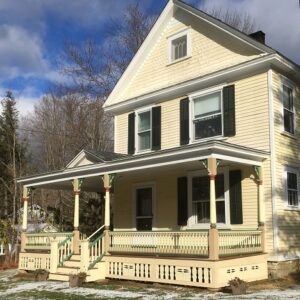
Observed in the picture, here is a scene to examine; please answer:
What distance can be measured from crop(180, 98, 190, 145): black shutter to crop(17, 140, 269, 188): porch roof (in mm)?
2525

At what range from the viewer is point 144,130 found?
60.5 feet

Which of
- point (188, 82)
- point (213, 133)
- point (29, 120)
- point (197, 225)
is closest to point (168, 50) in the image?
point (188, 82)

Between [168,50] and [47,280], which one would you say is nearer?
[47,280]

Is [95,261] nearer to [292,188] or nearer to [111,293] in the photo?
[111,293]

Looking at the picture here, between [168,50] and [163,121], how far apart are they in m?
2.77

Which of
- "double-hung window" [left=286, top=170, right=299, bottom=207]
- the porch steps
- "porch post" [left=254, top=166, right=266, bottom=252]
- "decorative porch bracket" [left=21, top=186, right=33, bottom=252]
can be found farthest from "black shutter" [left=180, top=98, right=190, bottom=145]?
"decorative porch bracket" [left=21, top=186, right=33, bottom=252]

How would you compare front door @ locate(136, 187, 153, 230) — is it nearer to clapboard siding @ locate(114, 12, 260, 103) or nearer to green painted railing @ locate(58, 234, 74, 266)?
green painted railing @ locate(58, 234, 74, 266)

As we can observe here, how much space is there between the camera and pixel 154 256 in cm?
1345

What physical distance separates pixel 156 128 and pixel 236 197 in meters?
4.65

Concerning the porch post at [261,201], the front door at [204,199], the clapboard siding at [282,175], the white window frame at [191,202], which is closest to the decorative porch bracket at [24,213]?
the white window frame at [191,202]

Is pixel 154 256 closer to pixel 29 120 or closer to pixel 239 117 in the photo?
pixel 239 117

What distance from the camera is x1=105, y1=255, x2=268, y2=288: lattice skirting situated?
11953mm

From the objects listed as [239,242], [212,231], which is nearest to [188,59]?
[239,242]

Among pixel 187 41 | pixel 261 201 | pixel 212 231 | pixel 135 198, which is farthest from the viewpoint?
pixel 135 198
